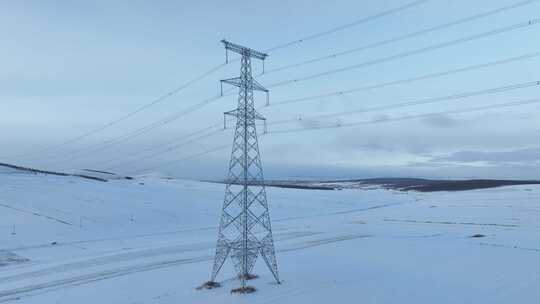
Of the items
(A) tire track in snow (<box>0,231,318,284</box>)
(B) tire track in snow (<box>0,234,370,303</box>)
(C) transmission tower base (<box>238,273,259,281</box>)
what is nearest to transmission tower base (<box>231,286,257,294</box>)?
(C) transmission tower base (<box>238,273,259,281</box>)

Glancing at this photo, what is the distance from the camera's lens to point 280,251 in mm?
39125

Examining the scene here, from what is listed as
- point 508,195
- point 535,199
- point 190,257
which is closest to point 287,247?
point 190,257

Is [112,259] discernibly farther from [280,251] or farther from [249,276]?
[280,251]

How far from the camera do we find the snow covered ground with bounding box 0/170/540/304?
25344 mm

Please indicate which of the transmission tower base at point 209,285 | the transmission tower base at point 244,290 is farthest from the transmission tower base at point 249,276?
the transmission tower base at point 244,290

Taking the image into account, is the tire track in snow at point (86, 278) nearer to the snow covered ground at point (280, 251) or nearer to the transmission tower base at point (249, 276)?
the snow covered ground at point (280, 251)

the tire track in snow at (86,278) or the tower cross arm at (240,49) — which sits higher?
the tower cross arm at (240,49)

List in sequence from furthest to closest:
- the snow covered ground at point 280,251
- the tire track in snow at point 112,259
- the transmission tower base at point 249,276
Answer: the tire track in snow at point 112,259 < the transmission tower base at point 249,276 < the snow covered ground at point 280,251

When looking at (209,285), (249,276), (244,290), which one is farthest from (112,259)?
(244,290)

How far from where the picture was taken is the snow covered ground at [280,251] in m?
25.3

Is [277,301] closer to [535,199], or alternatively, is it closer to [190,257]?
[190,257]

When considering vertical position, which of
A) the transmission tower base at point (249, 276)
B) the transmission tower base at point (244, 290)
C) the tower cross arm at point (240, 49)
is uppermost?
the tower cross arm at point (240, 49)

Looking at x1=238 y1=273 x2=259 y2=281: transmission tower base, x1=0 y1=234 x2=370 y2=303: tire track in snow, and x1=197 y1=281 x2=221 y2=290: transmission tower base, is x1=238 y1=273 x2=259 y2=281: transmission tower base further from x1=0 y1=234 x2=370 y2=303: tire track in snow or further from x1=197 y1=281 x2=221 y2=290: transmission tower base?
x1=0 y1=234 x2=370 y2=303: tire track in snow

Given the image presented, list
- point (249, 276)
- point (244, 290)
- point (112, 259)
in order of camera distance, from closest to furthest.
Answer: point (244, 290)
point (249, 276)
point (112, 259)
